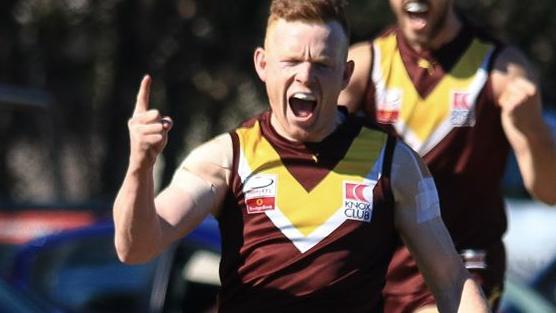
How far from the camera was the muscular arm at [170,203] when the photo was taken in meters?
5.29

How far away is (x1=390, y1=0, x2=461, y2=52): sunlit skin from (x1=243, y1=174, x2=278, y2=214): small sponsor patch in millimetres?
1164

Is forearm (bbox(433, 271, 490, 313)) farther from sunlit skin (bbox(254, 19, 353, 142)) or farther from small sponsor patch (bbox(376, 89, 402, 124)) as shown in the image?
small sponsor patch (bbox(376, 89, 402, 124))

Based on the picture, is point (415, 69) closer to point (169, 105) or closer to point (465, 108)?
point (465, 108)

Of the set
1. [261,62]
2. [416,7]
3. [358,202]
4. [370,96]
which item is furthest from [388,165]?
[370,96]

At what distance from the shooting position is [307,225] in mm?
5570

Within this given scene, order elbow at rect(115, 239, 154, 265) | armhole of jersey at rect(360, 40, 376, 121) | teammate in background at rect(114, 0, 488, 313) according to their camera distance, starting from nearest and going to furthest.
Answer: elbow at rect(115, 239, 154, 265) → teammate in background at rect(114, 0, 488, 313) → armhole of jersey at rect(360, 40, 376, 121)

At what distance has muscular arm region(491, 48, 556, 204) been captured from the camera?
20.9 ft

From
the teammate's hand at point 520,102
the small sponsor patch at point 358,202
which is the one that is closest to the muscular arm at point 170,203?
the small sponsor patch at point 358,202

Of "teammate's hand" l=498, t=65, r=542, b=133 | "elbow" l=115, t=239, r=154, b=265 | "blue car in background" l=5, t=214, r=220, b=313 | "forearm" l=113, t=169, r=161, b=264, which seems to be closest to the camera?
"forearm" l=113, t=169, r=161, b=264

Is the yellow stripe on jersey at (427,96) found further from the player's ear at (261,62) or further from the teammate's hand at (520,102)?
the player's ear at (261,62)

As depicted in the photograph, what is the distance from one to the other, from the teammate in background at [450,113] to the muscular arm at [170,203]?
1.15 m

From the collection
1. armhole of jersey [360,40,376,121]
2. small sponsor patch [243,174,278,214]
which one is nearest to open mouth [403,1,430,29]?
armhole of jersey [360,40,376,121]

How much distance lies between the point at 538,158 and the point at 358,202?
1208 millimetres

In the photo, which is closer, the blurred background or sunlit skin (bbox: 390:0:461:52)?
sunlit skin (bbox: 390:0:461:52)
